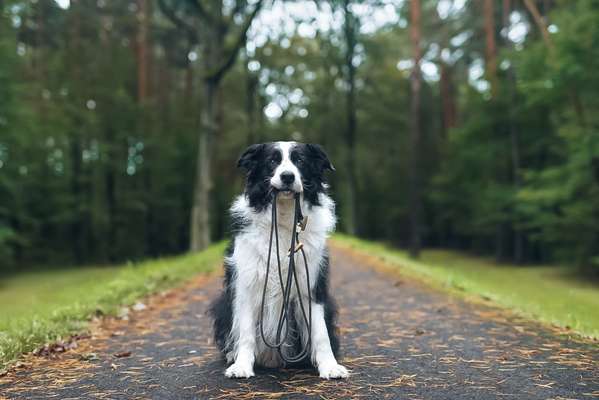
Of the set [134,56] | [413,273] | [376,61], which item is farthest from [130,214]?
[413,273]

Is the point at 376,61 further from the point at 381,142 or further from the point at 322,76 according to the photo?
the point at 381,142

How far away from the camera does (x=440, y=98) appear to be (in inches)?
1554

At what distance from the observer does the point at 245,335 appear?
441cm

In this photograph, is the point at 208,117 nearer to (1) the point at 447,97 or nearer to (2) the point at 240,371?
(2) the point at 240,371

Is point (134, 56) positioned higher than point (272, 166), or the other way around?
point (134, 56)

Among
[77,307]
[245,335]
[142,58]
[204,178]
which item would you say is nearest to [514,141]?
[204,178]

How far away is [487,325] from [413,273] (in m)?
5.75

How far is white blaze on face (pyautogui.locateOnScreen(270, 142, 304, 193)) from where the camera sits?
4230 mm

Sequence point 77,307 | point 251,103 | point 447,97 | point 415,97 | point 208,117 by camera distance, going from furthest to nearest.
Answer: point 447,97 < point 251,103 < point 415,97 < point 208,117 < point 77,307

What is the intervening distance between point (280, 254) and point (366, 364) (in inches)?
48.7

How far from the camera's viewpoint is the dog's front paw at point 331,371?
4.28 m

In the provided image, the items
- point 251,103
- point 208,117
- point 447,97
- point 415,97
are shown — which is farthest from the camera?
point 447,97

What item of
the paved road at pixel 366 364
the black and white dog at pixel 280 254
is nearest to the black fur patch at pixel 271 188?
the black and white dog at pixel 280 254

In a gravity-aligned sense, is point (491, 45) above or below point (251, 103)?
above
